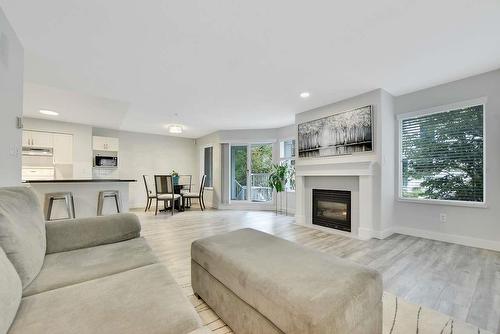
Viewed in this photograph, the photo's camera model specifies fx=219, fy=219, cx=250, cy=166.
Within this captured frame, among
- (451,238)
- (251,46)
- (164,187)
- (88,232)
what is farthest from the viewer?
(164,187)

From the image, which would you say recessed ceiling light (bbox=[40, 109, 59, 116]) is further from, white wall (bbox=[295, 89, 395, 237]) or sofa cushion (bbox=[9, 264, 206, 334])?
white wall (bbox=[295, 89, 395, 237])

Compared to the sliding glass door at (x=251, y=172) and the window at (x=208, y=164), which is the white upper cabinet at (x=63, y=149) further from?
the sliding glass door at (x=251, y=172)

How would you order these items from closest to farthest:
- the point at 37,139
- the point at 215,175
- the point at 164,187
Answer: the point at 37,139 → the point at 164,187 → the point at 215,175

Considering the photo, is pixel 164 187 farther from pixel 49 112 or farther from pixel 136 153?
pixel 49 112

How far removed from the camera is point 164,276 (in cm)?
122

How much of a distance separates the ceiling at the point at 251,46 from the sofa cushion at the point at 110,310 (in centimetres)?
203

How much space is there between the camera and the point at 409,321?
154 cm

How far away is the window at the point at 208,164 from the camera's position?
745cm

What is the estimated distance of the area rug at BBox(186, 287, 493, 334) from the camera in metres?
1.45

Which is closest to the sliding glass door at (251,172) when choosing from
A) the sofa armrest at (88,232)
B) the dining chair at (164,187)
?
the dining chair at (164,187)

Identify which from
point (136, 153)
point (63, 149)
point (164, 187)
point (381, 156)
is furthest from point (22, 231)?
point (136, 153)

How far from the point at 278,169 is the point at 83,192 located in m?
4.10

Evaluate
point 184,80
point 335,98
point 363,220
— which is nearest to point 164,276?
point 184,80

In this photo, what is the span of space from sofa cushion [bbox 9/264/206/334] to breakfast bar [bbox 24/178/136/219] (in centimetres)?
342
